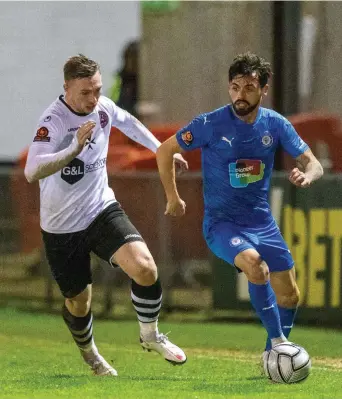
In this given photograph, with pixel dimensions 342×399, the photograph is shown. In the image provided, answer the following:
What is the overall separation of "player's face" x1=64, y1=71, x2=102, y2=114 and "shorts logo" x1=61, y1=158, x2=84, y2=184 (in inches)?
15.0

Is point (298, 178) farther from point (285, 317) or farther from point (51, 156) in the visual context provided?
point (51, 156)

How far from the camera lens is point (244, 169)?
10.4m

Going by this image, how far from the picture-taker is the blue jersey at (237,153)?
10414 millimetres

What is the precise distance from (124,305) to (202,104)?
3.93 m

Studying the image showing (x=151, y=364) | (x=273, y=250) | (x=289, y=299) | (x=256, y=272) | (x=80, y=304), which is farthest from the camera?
(x=151, y=364)

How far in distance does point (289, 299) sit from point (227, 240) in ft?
2.68

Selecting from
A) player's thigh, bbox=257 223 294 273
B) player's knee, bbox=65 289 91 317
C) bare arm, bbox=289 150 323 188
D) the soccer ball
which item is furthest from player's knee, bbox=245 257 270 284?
player's knee, bbox=65 289 91 317

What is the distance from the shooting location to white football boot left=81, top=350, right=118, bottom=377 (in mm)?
10867

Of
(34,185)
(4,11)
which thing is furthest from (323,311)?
(4,11)

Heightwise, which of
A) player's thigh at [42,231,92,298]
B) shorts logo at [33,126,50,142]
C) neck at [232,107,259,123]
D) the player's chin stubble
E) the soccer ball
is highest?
the player's chin stubble

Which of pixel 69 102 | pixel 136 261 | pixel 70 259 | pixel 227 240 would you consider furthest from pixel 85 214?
pixel 227 240

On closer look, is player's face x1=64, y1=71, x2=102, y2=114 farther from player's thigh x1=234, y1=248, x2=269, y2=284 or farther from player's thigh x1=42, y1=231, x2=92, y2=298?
player's thigh x1=234, y1=248, x2=269, y2=284

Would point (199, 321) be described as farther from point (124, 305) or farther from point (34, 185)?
point (34, 185)

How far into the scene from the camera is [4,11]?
2295 centimetres
